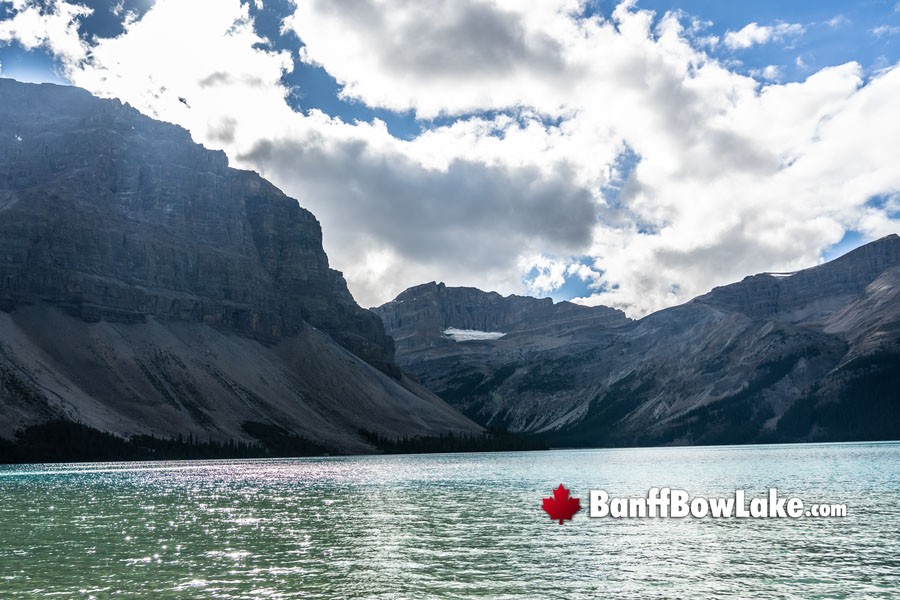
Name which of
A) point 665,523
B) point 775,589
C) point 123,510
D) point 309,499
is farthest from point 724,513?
point 123,510

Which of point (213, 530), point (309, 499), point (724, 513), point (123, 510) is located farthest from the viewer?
point (309, 499)

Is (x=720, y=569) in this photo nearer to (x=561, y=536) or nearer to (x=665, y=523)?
(x=561, y=536)

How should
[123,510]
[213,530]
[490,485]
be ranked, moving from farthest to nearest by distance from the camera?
[490,485], [123,510], [213,530]

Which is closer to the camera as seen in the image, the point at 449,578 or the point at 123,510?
the point at 449,578

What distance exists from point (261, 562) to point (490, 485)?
76520 millimetres

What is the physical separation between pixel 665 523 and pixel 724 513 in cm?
888

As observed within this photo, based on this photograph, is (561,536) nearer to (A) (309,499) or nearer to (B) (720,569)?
(B) (720,569)

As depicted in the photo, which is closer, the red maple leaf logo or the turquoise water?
the turquoise water

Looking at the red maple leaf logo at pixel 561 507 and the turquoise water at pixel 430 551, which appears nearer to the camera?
the turquoise water at pixel 430 551

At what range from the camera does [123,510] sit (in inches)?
3292

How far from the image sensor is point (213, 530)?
6425 cm

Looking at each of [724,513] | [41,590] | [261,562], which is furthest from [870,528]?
[41,590]

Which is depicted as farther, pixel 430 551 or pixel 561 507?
pixel 561 507

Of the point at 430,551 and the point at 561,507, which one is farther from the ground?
the point at 561,507
